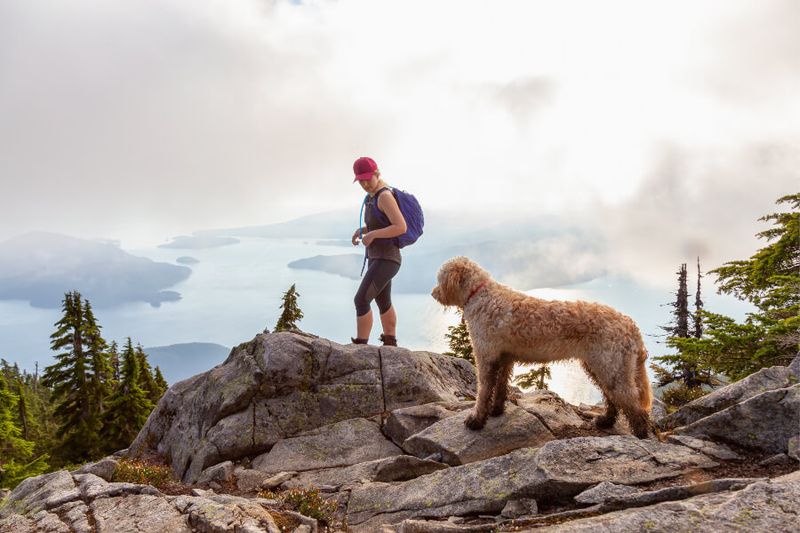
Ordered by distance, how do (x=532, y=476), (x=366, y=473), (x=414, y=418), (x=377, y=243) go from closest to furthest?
1. (x=532, y=476)
2. (x=366, y=473)
3. (x=414, y=418)
4. (x=377, y=243)

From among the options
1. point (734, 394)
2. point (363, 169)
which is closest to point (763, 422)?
point (734, 394)

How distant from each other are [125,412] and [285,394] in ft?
98.9

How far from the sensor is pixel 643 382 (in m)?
7.73

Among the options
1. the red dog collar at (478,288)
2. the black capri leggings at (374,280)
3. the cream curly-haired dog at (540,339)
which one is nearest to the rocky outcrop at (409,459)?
the cream curly-haired dog at (540,339)

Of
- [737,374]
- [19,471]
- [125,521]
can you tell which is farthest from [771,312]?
[19,471]

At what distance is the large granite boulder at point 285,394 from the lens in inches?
439

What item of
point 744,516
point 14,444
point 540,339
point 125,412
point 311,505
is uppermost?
point 540,339

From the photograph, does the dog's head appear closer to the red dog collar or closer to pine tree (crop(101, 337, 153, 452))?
the red dog collar

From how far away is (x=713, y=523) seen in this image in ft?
14.4

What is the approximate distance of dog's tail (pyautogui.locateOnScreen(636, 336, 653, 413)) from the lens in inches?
304

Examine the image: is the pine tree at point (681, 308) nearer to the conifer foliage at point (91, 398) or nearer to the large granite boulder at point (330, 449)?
the large granite boulder at point (330, 449)

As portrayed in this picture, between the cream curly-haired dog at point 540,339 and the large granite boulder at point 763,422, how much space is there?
0.99m

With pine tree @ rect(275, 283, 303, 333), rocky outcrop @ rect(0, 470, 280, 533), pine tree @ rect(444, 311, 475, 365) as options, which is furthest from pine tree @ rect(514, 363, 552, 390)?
rocky outcrop @ rect(0, 470, 280, 533)

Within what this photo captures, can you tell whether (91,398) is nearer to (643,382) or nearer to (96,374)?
(96,374)
